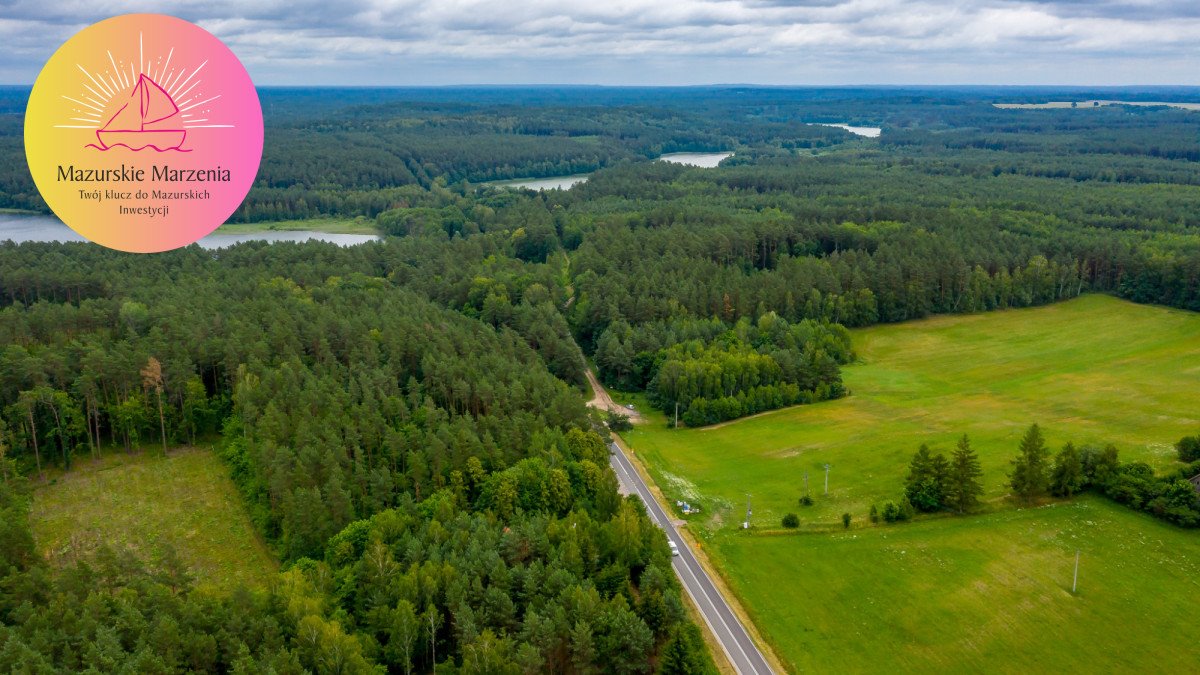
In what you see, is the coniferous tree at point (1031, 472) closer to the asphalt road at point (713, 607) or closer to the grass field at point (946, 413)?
the grass field at point (946, 413)

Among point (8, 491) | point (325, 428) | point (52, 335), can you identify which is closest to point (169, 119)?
point (325, 428)

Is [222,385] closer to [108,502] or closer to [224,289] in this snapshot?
[108,502]

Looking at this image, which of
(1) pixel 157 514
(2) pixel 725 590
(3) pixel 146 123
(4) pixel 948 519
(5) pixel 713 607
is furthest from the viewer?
(1) pixel 157 514

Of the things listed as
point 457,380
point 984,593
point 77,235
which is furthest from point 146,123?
point 77,235

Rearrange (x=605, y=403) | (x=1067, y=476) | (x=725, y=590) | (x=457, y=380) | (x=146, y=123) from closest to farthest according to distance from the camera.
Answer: (x=146, y=123) → (x=725, y=590) → (x=1067, y=476) → (x=457, y=380) → (x=605, y=403)

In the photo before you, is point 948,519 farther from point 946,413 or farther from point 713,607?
point 946,413
